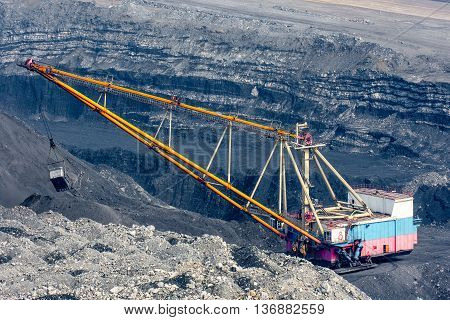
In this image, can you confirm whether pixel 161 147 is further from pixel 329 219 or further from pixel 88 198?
pixel 329 219

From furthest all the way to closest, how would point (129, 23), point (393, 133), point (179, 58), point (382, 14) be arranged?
point (382, 14)
point (129, 23)
point (179, 58)
point (393, 133)

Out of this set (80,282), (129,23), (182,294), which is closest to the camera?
(182,294)

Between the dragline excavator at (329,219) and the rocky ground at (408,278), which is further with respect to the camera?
the dragline excavator at (329,219)

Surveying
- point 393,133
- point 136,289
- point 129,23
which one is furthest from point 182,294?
point 129,23

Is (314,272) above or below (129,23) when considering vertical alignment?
below

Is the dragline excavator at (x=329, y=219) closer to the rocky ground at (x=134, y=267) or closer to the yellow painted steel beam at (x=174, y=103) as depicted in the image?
the yellow painted steel beam at (x=174, y=103)

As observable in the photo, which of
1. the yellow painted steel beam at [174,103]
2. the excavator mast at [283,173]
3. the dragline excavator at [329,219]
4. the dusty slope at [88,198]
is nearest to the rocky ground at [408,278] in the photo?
the dragline excavator at [329,219]

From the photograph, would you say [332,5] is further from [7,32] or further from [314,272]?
[314,272]
